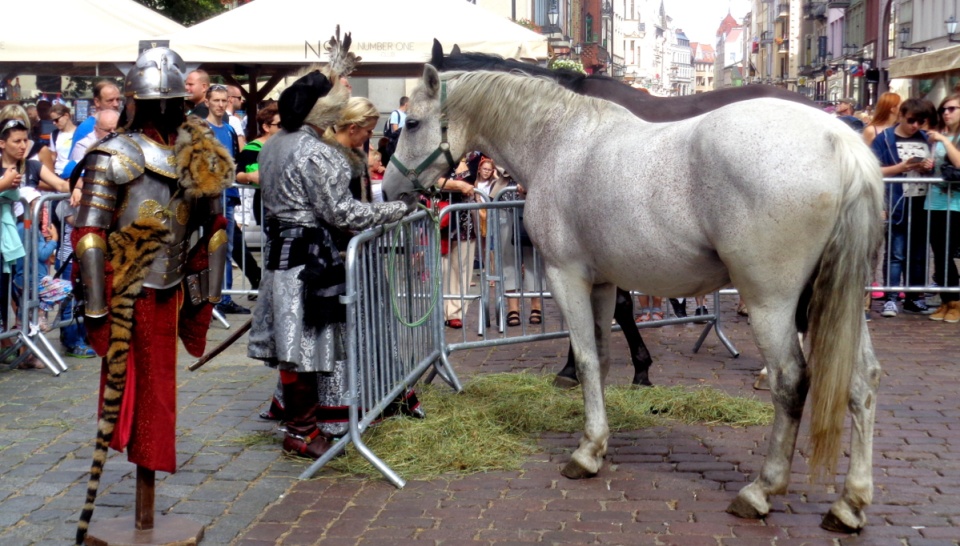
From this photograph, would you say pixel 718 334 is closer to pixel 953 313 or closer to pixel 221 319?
pixel 953 313

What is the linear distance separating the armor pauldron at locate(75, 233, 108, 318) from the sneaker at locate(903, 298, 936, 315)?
331 inches

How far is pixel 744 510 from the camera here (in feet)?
15.8

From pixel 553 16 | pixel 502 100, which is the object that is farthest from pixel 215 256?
pixel 553 16

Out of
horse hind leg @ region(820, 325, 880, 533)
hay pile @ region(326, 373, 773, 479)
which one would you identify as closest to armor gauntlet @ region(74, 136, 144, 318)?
hay pile @ region(326, 373, 773, 479)

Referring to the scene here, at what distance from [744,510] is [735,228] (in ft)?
3.97

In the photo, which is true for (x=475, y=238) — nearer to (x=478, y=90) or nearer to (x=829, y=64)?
(x=478, y=90)

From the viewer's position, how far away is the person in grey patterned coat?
5.49 m

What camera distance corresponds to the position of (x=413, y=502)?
512cm

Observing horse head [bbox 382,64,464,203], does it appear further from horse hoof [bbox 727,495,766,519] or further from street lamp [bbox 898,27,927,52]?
street lamp [bbox 898,27,927,52]

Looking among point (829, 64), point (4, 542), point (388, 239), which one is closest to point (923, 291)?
point (388, 239)

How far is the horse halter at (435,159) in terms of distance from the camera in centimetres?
577

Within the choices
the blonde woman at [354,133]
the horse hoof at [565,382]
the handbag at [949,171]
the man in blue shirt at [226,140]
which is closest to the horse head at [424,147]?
the blonde woman at [354,133]

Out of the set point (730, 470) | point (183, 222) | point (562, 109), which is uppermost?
point (562, 109)

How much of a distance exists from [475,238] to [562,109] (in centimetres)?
444
